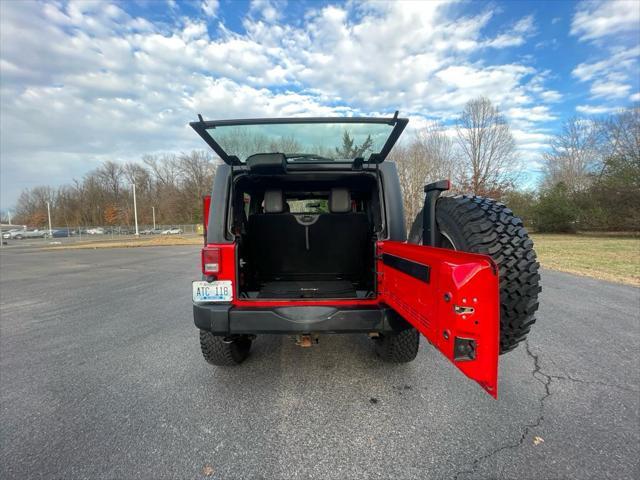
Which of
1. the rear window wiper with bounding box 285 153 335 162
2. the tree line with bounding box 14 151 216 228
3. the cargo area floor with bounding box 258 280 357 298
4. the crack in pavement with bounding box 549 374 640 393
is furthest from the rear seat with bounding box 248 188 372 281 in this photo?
the tree line with bounding box 14 151 216 228

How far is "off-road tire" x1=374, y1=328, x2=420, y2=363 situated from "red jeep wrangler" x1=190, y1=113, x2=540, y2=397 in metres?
0.01

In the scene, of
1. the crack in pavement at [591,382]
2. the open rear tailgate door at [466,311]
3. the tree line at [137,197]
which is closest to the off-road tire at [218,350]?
the open rear tailgate door at [466,311]

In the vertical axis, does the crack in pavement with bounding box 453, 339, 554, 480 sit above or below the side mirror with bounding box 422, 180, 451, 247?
below

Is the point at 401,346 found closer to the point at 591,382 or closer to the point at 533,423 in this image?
the point at 533,423

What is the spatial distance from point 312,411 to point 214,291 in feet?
3.86

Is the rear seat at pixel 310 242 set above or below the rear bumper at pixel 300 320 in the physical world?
above

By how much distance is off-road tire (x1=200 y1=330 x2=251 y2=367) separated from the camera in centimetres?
280

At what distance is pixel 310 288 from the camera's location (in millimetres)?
3346

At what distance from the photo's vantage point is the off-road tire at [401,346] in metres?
2.86

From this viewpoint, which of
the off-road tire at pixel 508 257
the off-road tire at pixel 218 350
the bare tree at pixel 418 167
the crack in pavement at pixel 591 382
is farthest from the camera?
the bare tree at pixel 418 167

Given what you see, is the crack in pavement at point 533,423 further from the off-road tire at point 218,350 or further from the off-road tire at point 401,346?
the off-road tire at point 218,350

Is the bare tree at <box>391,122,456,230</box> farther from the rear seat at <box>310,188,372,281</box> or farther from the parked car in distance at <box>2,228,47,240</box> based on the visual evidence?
the parked car in distance at <box>2,228,47,240</box>

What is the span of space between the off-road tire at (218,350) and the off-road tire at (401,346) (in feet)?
4.48

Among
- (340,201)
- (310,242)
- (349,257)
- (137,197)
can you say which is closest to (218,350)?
(310,242)
